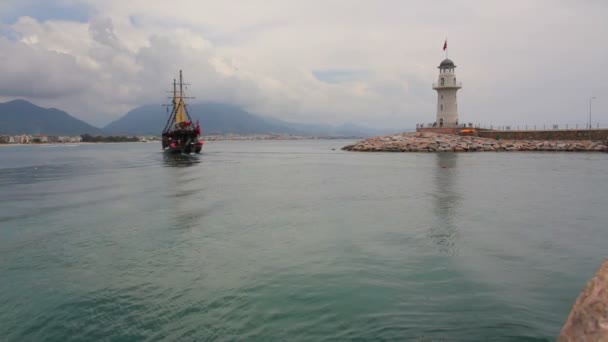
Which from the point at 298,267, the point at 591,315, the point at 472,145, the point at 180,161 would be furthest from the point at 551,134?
the point at 591,315

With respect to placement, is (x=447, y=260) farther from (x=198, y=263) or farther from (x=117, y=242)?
(x=117, y=242)

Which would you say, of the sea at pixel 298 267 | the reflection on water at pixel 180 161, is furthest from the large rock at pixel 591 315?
the reflection on water at pixel 180 161

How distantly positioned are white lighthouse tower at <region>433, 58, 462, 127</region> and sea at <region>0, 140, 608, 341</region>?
55.0 metres

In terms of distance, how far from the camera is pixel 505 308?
7828mm

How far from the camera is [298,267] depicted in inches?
414

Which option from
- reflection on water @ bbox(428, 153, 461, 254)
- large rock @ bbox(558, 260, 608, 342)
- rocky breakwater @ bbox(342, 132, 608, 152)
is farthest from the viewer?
rocky breakwater @ bbox(342, 132, 608, 152)

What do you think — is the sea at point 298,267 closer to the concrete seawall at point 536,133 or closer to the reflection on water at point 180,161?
the reflection on water at point 180,161

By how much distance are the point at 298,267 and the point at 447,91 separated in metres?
70.0

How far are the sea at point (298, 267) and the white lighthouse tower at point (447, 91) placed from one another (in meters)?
55.0

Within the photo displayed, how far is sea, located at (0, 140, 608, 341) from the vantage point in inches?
286

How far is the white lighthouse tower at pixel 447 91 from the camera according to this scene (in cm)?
7362

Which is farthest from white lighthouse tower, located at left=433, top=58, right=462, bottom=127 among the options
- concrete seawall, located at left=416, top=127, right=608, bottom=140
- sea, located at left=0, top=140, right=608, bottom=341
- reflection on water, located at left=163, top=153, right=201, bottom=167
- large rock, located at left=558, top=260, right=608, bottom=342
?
large rock, located at left=558, top=260, right=608, bottom=342

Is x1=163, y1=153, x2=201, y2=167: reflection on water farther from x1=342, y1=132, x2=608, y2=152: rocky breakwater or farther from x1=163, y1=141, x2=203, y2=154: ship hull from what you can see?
x1=342, y1=132, x2=608, y2=152: rocky breakwater

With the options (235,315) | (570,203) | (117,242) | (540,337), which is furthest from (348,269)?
(570,203)
